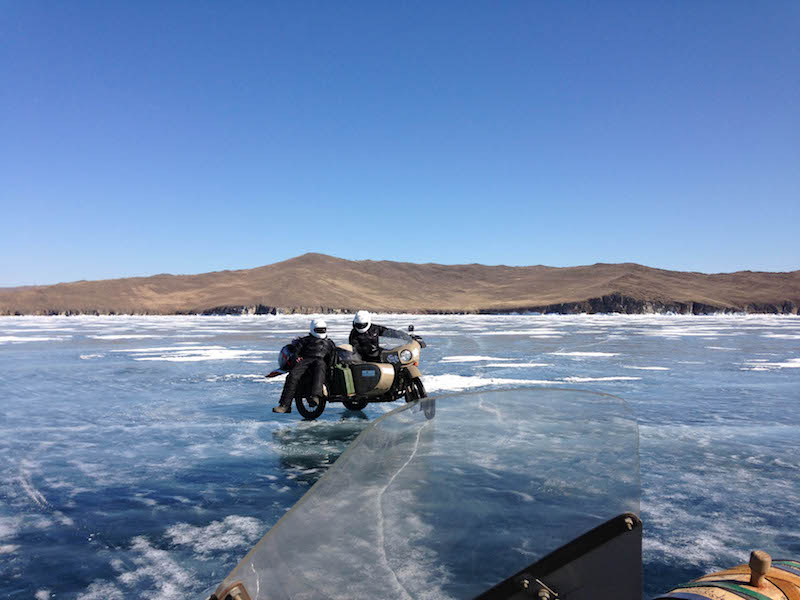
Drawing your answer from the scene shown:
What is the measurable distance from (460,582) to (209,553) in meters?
2.53

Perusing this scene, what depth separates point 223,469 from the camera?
5.60 m

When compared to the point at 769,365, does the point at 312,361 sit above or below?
above

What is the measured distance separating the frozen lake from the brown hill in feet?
366

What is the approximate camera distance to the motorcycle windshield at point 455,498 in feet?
5.11

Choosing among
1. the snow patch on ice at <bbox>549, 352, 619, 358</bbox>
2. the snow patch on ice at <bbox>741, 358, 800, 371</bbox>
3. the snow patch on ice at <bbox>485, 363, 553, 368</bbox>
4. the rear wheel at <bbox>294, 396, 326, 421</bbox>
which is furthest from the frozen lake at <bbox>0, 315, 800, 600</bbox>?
the snow patch on ice at <bbox>549, 352, 619, 358</bbox>

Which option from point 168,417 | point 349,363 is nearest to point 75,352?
point 168,417

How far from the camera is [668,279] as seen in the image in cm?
14850

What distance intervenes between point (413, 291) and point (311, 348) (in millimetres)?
162652

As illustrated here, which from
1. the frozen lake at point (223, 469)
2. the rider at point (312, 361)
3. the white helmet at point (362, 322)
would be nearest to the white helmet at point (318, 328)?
the rider at point (312, 361)

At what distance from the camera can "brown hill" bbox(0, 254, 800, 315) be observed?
121562 millimetres

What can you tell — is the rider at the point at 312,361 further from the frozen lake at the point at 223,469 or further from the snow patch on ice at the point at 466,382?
the snow patch on ice at the point at 466,382

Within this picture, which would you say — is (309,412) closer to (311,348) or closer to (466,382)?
(311,348)

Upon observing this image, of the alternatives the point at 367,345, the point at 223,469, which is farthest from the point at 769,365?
the point at 223,469

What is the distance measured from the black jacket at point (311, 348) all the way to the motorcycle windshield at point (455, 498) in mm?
5507
